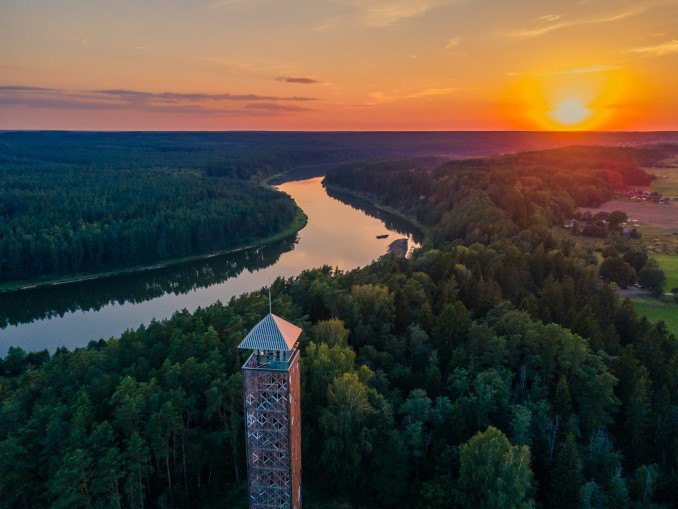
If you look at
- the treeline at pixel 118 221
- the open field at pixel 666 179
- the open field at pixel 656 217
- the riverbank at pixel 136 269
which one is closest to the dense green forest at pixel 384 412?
the riverbank at pixel 136 269

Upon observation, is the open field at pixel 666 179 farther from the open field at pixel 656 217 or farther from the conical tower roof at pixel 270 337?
the conical tower roof at pixel 270 337

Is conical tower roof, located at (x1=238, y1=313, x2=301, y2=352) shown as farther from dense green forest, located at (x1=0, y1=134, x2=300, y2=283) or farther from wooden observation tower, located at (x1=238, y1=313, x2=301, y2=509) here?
dense green forest, located at (x1=0, y1=134, x2=300, y2=283)

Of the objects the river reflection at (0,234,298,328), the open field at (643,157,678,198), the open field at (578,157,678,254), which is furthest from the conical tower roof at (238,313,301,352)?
the open field at (643,157,678,198)

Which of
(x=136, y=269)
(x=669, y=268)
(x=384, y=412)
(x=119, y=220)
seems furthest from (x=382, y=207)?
(x=384, y=412)

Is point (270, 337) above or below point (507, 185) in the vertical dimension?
below

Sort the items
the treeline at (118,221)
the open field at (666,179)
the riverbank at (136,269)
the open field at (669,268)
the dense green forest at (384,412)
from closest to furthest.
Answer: the dense green forest at (384,412) < the open field at (669,268) < the riverbank at (136,269) < the treeline at (118,221) < the open field at (666,179)

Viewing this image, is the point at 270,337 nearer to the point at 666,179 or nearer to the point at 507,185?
the point at 507,185
